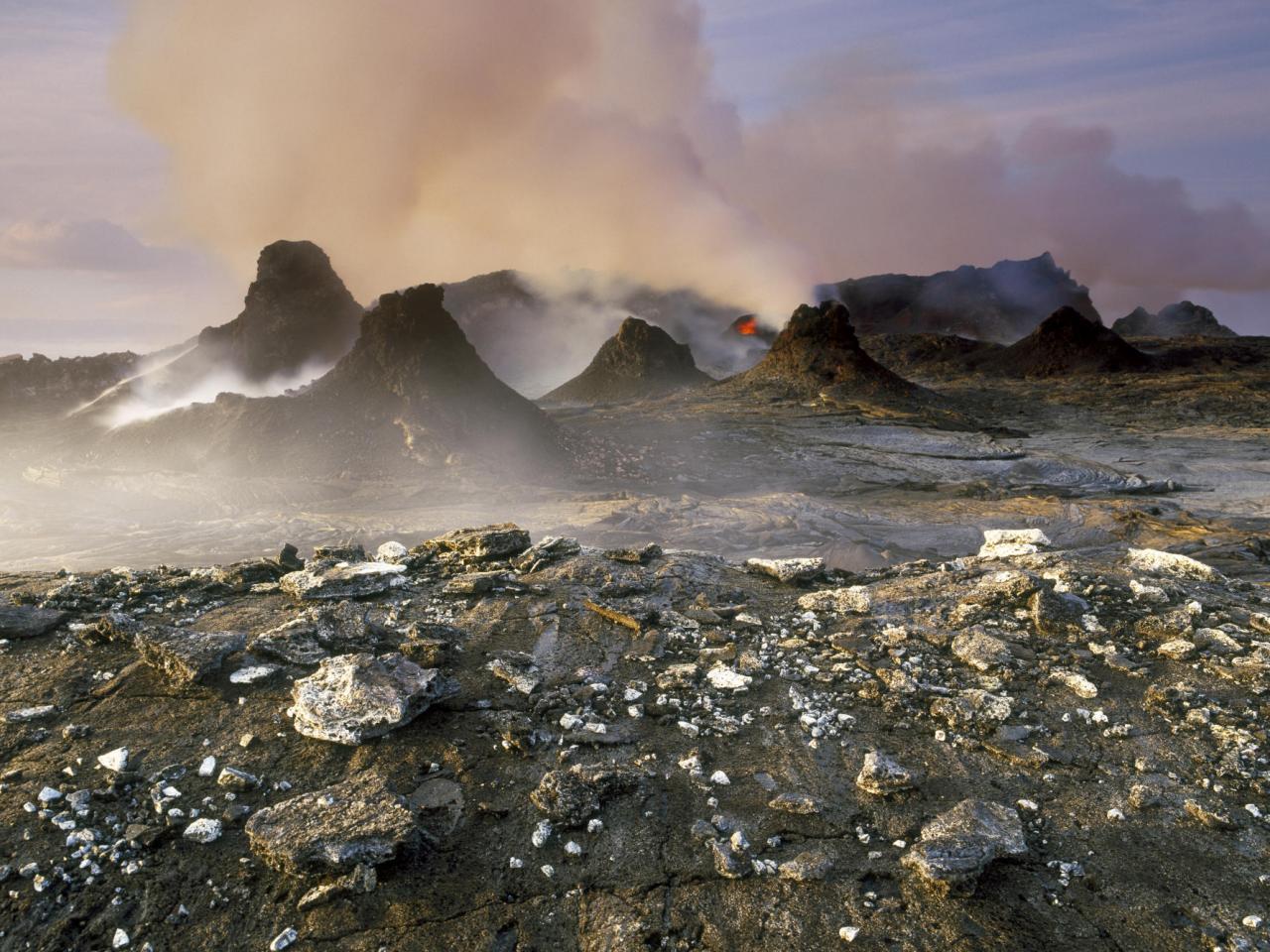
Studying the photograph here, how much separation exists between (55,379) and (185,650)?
56.4 m

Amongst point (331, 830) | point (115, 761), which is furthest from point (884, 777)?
point (115, 761)

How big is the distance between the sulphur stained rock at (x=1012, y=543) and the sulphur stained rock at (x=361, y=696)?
6.47 metres

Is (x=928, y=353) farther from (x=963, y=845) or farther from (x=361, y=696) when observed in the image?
(x=361, y=696)

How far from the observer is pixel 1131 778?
4.04 metres

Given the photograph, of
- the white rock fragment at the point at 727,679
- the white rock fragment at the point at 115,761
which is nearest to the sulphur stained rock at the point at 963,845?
the white rock fragment at the point at 727,679

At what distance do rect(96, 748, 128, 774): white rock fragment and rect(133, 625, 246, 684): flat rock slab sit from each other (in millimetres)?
814

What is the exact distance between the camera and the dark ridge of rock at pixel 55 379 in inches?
1794

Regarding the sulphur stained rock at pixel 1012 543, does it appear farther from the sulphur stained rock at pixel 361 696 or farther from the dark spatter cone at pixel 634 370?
the dark spatter cone at pixel 634 370

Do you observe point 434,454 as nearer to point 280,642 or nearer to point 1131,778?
point 280,642

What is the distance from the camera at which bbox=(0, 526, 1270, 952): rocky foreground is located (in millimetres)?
3162

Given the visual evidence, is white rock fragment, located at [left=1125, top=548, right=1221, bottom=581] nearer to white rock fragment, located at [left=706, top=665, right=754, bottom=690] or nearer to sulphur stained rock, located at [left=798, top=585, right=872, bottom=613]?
sulphur stained rock, located at [left=798, top=585, right=872, bottom=613]

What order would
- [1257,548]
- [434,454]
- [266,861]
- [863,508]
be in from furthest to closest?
1. [434,454]
2. [863,508]
3. [1257,548]
4. [266,861]

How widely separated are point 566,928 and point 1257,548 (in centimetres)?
1484

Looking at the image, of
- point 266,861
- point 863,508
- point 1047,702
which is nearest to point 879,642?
point 1047,702
